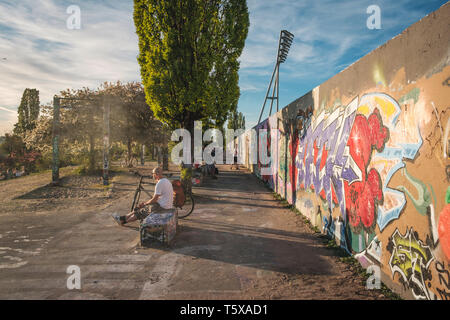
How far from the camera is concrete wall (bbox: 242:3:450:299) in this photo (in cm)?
261

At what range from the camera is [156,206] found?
228 inches

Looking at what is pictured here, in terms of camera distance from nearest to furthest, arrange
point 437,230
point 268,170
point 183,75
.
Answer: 1. point 437,230
2. point 183,75
3. point 268,170

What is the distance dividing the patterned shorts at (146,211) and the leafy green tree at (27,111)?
4490 cm

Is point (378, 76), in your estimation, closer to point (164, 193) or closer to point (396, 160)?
point (396, 160)

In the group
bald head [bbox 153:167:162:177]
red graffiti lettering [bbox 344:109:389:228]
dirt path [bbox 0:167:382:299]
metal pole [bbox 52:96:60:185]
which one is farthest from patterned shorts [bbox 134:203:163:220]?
metal pole [bbox 52:96:60:185]

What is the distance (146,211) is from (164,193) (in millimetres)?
869

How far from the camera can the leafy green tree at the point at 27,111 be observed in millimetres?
40594

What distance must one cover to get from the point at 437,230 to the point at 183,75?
802cm

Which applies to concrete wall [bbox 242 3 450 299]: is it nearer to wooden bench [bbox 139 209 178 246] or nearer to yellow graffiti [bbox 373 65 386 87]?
yellow graffiti [bbox 373 65 386 87]

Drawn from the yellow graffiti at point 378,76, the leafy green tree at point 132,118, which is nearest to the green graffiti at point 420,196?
the yellow graffiti at point 378,76

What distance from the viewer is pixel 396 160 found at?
327cm
